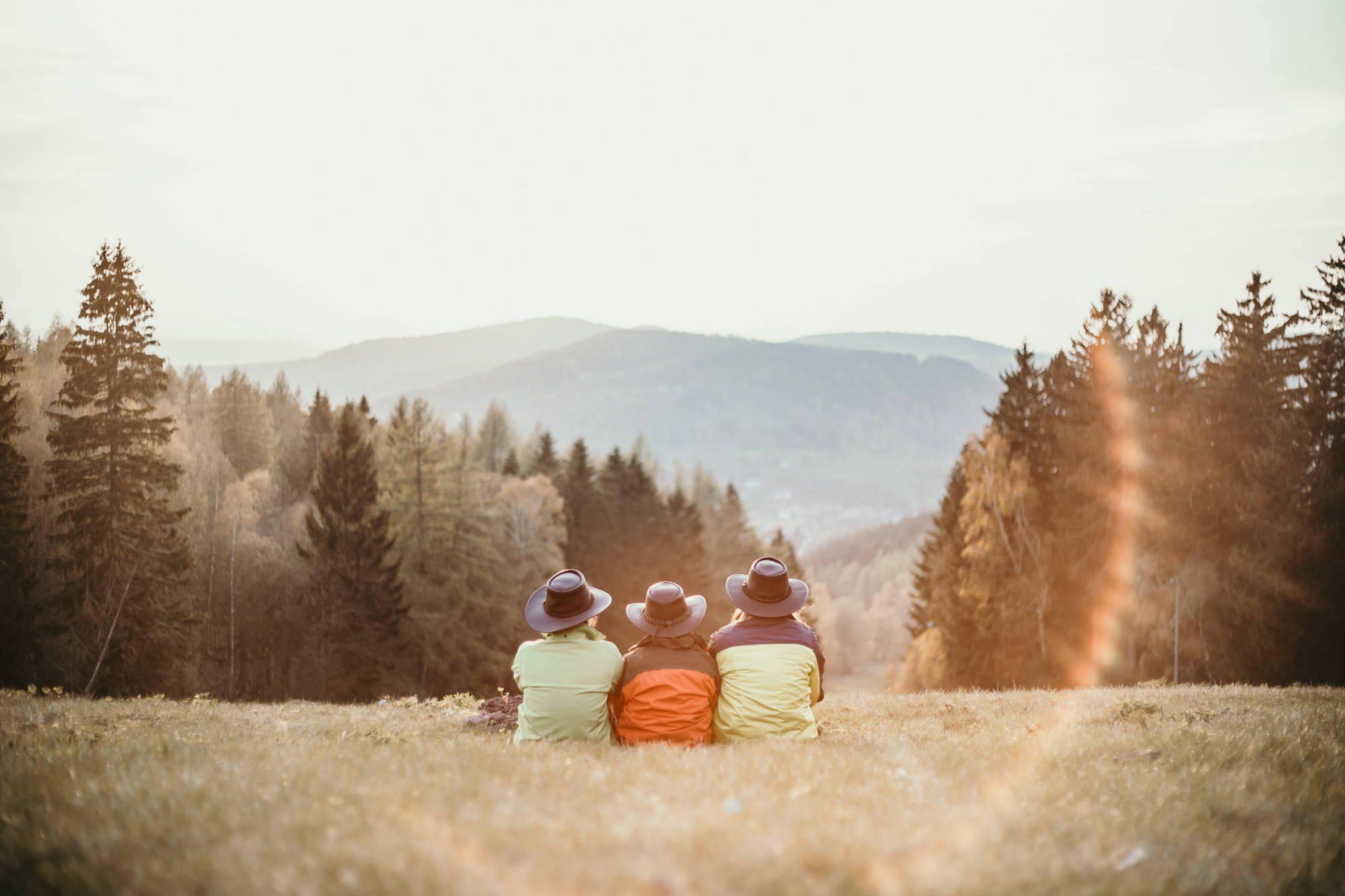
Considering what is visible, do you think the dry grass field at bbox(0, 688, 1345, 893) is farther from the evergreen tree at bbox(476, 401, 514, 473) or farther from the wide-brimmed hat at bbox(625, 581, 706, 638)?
the evergreen tree at bbox(476, 401, 514, 473)

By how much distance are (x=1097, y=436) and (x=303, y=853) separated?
37759mm

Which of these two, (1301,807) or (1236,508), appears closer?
(1301,807)

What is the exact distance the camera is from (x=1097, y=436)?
1447 inches

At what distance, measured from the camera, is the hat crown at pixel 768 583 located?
9.94m

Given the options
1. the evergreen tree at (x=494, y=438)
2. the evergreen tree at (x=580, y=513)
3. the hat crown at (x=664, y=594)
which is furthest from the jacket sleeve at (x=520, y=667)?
the evergreen tree at (x=494, y=438)

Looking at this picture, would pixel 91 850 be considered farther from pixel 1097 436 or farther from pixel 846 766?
pixel 1097 436

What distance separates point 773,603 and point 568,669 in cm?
246

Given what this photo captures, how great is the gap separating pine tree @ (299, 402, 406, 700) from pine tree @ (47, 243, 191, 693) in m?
12.0

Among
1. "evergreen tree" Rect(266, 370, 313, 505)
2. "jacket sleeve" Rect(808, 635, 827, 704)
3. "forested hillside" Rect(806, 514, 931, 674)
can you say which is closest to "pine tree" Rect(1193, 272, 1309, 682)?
"jacket sleeve" Rect(808, 635, 827, 704)

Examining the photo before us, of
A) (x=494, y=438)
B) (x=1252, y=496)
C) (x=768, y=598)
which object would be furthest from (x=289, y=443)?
(x=768, y=598)

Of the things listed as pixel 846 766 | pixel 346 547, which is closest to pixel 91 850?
pixel 846 766

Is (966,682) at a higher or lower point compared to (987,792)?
lower

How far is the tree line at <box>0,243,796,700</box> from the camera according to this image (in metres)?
30.7

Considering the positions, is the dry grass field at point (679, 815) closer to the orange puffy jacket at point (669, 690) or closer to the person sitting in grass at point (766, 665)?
the person sitting in grass at point (766, 665)
